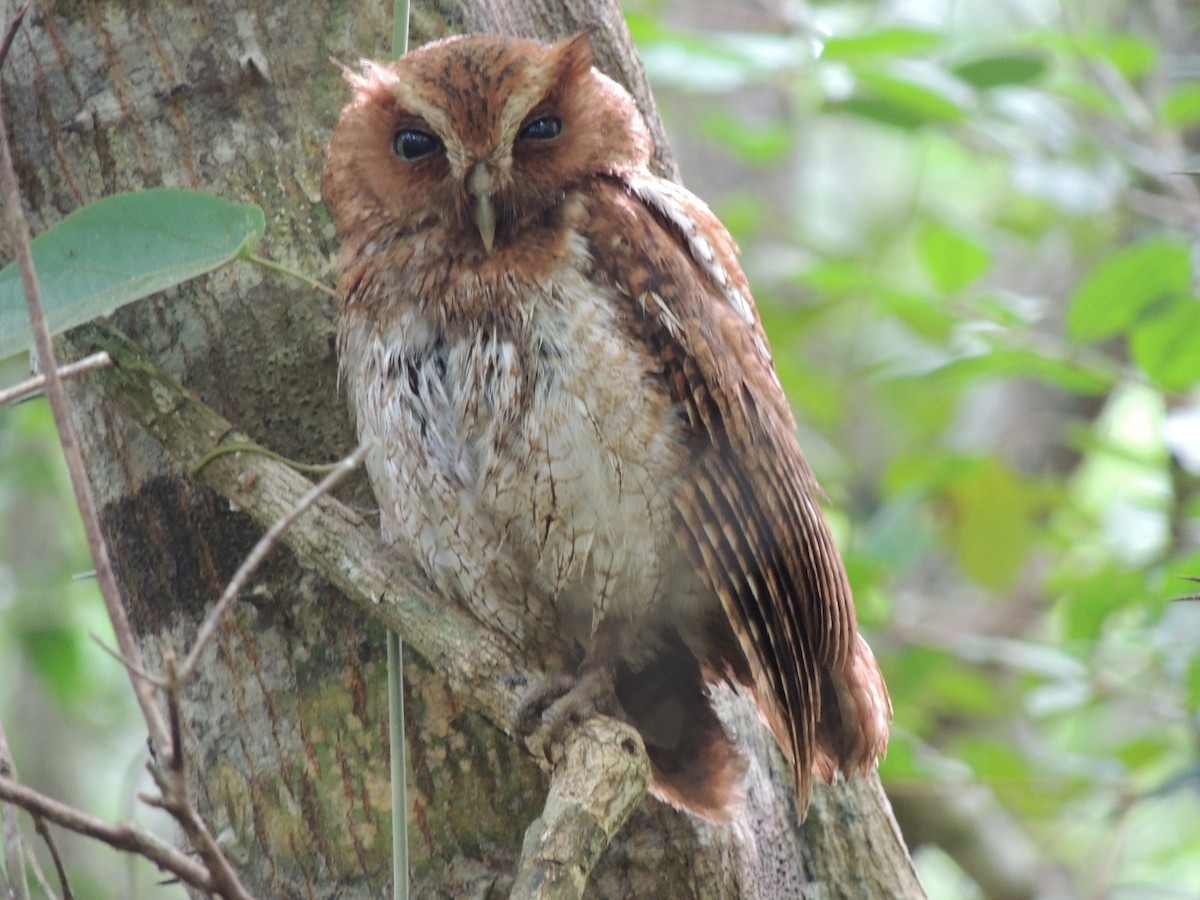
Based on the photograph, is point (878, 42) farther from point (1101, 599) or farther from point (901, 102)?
point (1101, 599)

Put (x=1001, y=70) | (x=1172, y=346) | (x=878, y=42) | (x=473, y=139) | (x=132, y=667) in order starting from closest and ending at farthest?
1. (x=132, y=667)
2. (x=473, y=139)
3. (x=1172, y=346)
4. (x=878, y=42)
5. (x=1001, y=70)

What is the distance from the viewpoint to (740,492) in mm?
1523

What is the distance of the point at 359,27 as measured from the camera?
1.70 metres

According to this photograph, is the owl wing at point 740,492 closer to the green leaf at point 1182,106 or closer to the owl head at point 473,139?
the owl head at point 473,139

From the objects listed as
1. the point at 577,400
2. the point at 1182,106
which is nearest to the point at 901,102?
the point at 1182,106

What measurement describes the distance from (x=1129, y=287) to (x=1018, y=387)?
7.65 feet

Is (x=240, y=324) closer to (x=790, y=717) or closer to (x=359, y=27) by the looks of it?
(x=359, y=27)

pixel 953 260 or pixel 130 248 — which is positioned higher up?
pixel 953 260

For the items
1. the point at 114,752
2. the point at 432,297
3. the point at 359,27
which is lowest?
the point at 114,752

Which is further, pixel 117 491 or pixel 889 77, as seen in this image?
pixel 889 77

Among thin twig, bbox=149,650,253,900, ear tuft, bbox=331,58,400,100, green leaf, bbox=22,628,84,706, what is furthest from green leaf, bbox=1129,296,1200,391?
green leaf, bbox=22,628,84,706

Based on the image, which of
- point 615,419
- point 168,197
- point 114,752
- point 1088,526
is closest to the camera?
point 168,197

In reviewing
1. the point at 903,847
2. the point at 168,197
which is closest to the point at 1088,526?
the point at 903,847

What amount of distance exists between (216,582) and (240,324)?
33cm
